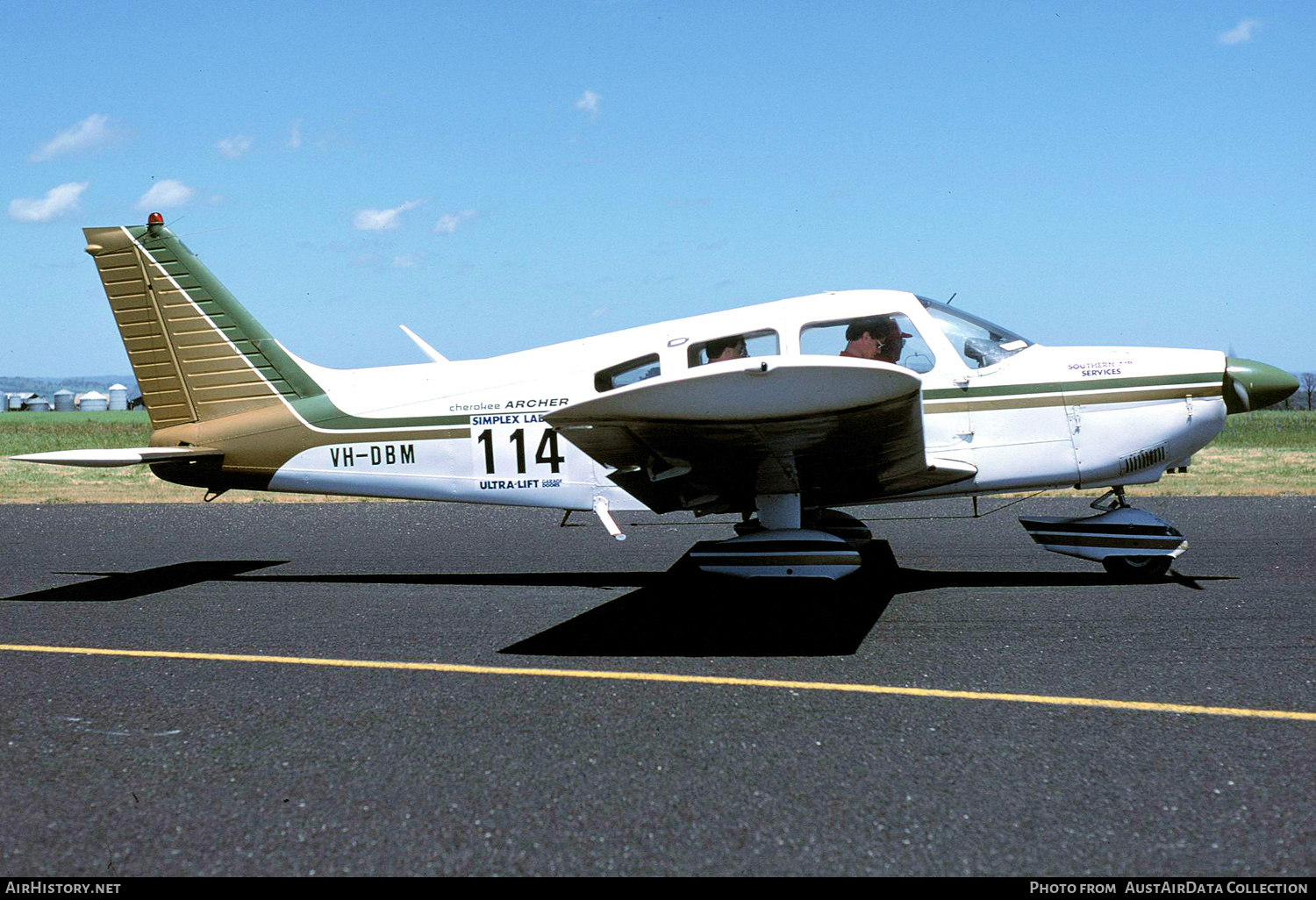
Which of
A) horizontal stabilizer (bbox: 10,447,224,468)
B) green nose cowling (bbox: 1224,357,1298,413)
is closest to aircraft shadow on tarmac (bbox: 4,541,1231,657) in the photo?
horizontal stabilizer (bbox: 10,447,224,468)

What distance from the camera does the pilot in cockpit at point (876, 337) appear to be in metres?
7.27

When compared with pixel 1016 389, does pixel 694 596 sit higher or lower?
lower

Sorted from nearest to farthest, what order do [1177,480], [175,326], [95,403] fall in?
[175,326] < [1177,480] < [95,403]

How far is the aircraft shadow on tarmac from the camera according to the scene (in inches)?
232

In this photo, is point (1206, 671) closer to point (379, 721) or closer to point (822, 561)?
point (822, 561)

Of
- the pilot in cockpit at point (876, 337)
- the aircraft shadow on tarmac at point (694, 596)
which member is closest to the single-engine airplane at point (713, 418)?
the pilot in cockpit at point (876, 337)

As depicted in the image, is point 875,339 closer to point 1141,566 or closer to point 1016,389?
point 1016,389

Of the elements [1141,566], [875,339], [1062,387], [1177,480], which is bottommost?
[1177,480]

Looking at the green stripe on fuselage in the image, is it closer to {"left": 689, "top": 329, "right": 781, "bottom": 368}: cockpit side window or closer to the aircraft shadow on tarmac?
{"left": 689, "top": 329, "right": 781, "bottom": 368}: cockpit side window

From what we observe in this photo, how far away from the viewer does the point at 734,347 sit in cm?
732

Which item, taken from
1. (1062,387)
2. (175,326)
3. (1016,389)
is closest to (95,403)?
(175,326)

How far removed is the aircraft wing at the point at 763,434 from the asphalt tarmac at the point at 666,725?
827 millimetres

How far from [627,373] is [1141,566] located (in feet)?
13.6

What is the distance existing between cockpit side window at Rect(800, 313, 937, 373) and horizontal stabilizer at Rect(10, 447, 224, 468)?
5.14 meters
